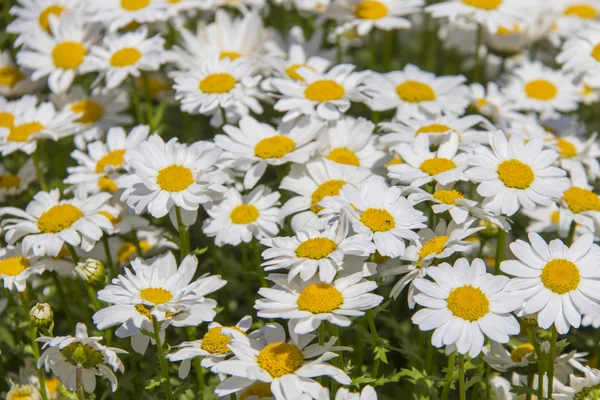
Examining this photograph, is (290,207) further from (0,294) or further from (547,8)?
(547,8)

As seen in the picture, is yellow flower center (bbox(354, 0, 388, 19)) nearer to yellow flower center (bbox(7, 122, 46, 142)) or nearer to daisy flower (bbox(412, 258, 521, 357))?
yellow flower center (bbox(7, 122, 46, 142))

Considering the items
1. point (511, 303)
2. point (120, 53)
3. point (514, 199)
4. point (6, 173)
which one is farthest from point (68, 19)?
point (511, 303)

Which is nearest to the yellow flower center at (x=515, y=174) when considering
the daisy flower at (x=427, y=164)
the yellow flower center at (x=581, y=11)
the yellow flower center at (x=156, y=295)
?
the daisy flower at (x=427, y=164)

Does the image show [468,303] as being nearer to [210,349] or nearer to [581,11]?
[210,349]

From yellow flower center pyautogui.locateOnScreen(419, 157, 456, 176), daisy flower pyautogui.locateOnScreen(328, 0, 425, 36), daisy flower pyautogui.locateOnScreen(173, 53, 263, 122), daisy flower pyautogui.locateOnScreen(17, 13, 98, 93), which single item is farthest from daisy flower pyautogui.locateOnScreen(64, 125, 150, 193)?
daisy flower pyautogui.locateOnScreen(328, 0, 425, 36)

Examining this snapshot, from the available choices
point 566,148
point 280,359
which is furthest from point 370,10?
point 280,359

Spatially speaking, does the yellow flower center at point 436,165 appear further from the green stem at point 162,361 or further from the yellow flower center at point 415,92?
the green stem at point 162,361
